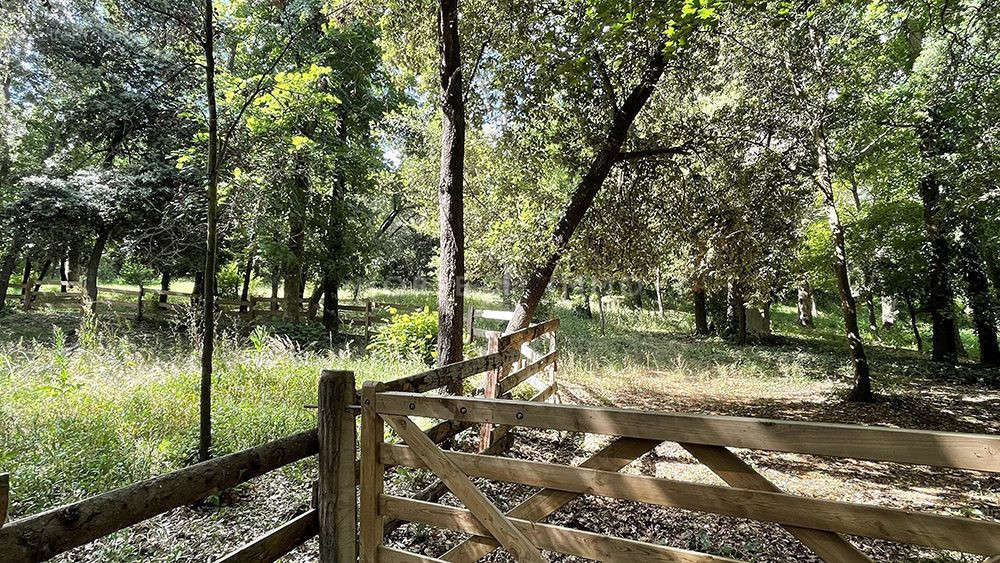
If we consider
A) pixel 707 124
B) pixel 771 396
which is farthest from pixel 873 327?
pixel 707 124

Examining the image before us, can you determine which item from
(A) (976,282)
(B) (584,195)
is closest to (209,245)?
(B) (584,195)

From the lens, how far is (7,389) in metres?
4.73

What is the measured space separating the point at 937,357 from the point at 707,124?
37.8 ft

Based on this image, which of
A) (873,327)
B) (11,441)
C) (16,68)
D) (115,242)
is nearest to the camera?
(11,441)

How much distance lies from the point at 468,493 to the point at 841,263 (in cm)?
952

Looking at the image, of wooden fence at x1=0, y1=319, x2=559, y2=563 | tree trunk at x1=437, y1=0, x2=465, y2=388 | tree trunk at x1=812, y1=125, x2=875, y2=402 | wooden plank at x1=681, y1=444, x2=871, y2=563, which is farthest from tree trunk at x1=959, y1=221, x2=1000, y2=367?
wooden fence at x1=0, y1=319, x2=559, y2=563

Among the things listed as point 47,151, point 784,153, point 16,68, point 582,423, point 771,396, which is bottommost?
point 771,396

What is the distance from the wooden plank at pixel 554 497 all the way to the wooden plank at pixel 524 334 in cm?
262

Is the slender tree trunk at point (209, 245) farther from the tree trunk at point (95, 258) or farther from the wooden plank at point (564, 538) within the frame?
the tree trunk at point (95, 258)

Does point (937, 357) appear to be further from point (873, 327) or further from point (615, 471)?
point (615, 471)

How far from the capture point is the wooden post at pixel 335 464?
255 centimetres

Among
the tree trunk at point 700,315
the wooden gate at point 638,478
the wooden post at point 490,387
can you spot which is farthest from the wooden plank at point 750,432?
the tree trunk at point 700,315

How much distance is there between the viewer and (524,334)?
561cm

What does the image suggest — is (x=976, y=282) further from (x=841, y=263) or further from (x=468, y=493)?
(x=468, y=493)
